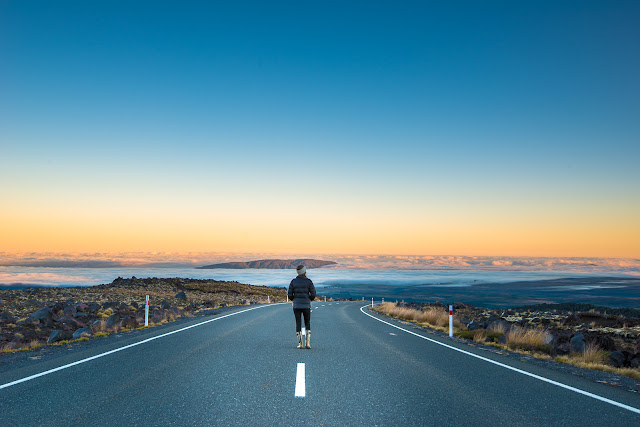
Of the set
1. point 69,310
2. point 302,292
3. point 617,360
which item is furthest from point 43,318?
point 617,360

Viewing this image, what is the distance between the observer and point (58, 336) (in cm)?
1420

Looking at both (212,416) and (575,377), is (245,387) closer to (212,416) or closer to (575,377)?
(212,416)

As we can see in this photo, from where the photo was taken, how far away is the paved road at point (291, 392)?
204 inches

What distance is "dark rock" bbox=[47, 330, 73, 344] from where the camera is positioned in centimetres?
1397

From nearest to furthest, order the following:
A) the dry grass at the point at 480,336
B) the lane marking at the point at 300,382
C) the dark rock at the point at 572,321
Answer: the lane marking at the point at 300,382 < the dry grass at the point at 480,336 < the dark rock at the point at 572,321

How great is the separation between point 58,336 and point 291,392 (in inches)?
452

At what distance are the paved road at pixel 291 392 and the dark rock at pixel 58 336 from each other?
457 cm

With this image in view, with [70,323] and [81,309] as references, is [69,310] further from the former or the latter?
[70,323]

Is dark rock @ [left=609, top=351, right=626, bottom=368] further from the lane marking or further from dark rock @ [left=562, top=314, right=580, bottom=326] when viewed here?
dark rock @ [left=562, top=314, right=580, bottom=326]

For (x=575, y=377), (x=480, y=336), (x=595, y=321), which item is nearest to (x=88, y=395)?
(x=575, y=377)

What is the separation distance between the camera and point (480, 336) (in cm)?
1602

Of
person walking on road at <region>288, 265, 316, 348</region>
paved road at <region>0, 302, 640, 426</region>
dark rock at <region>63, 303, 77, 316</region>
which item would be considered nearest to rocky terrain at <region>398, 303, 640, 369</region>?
paved road at <region>0, 302, 640, 426</region>

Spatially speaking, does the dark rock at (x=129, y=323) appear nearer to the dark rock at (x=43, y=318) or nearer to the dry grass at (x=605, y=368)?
the dark rock at (x=43, y=318)

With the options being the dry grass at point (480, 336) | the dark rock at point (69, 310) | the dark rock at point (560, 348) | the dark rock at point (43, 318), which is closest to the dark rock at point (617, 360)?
the dark rock at point (560, 348)
